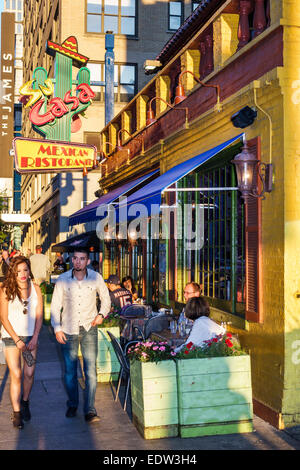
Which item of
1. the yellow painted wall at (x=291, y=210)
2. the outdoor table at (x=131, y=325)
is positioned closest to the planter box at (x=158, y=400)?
the yellow painted wall at (x=291, y=210)

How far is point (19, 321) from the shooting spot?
22.5ft

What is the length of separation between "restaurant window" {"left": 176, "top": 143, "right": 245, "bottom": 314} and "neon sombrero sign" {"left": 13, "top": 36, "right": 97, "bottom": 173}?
24.7 feet

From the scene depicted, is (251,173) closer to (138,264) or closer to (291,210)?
(291,210)

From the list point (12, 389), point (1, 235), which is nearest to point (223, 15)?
point (12, 389)

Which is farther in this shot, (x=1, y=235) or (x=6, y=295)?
(x=1, y=235)

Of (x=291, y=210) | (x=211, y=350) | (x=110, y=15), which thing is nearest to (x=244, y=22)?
(x=291, y=210)

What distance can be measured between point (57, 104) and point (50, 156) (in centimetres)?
313

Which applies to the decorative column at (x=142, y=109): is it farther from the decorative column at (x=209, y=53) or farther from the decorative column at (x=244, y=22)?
the decorative column at (x=244, y=22)

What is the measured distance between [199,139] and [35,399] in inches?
188

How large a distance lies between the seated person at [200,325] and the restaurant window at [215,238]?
4.95 ft

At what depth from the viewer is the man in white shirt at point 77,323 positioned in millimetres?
6914

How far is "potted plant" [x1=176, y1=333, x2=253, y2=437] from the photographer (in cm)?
613
